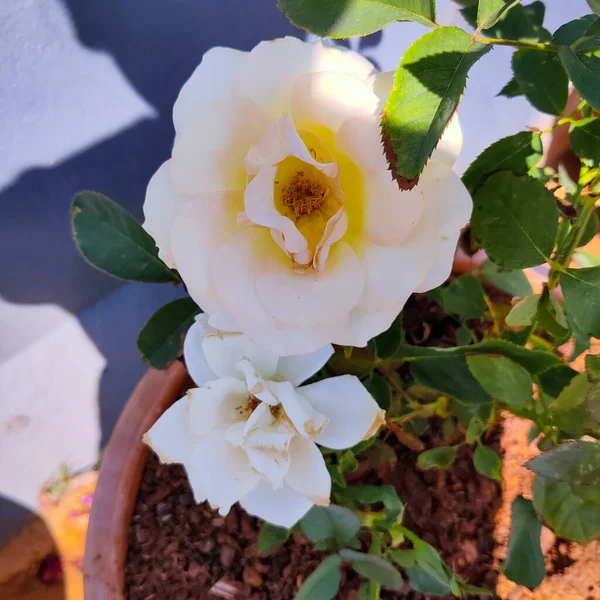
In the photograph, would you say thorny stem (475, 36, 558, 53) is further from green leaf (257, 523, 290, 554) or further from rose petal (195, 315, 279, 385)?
green leaf (257, 523, 290, 554)

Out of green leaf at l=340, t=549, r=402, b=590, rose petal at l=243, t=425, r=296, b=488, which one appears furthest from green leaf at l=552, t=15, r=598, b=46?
green leaf at l=340, t=549, r=402, b=590

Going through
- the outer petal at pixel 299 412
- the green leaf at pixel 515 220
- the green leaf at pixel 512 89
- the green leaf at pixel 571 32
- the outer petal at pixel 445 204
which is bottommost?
the outer petal at pixel 299 412

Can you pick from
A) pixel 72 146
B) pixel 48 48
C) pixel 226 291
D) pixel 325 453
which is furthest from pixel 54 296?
pixel 226 291

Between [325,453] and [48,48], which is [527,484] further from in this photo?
[48,48]

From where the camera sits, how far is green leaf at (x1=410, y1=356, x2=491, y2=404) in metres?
0.44

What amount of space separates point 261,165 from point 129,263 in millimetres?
264

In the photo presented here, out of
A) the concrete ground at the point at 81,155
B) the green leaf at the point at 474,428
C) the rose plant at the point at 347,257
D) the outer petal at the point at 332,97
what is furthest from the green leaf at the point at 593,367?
the concrete ground at the point at 81,155

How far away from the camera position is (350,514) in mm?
473

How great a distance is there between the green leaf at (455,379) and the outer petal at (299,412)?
0.41ft

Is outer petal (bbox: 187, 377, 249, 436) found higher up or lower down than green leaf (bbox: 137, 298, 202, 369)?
higher up

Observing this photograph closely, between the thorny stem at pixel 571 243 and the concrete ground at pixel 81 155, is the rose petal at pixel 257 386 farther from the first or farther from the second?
the concrete ground at pixel 81 155

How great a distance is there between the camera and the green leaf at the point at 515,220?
388 mm

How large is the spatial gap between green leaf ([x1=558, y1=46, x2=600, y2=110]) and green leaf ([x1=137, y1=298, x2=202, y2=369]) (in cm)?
36

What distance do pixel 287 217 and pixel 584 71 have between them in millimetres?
171
